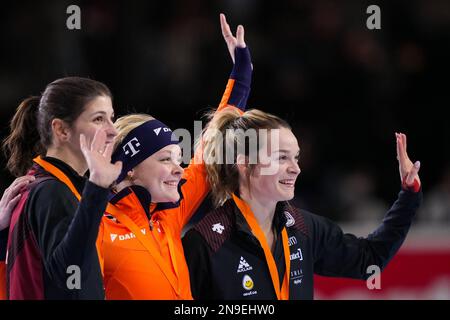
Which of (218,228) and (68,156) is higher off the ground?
(68,156)

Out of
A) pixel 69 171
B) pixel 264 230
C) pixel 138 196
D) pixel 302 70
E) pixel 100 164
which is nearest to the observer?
pixel 100 164

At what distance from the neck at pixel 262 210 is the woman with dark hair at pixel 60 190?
876 mm

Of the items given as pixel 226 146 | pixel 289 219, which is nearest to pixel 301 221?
pixel 289 219

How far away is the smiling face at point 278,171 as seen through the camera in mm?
4484

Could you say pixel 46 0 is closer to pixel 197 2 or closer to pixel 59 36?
pixel 59 36

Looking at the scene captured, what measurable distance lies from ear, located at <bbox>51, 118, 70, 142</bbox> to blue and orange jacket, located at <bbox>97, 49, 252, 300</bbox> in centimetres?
42

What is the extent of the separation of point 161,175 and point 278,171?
0.61 meters

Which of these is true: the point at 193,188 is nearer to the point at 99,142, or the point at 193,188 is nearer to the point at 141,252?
the point at 141,252

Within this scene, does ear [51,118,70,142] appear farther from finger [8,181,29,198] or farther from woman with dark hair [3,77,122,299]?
finger [8,181,29,198]

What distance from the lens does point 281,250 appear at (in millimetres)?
4531

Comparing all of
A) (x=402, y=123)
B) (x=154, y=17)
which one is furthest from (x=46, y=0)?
(x=402, y=123)

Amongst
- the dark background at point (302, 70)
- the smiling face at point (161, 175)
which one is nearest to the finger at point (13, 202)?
the smiling face at point (161, 175)

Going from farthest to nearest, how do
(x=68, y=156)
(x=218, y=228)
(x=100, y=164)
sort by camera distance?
1. (x=218, y=228)
2. (x=68, y=156)
3. (x=100, y=164)

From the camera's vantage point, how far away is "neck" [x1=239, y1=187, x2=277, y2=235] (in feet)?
15.0
